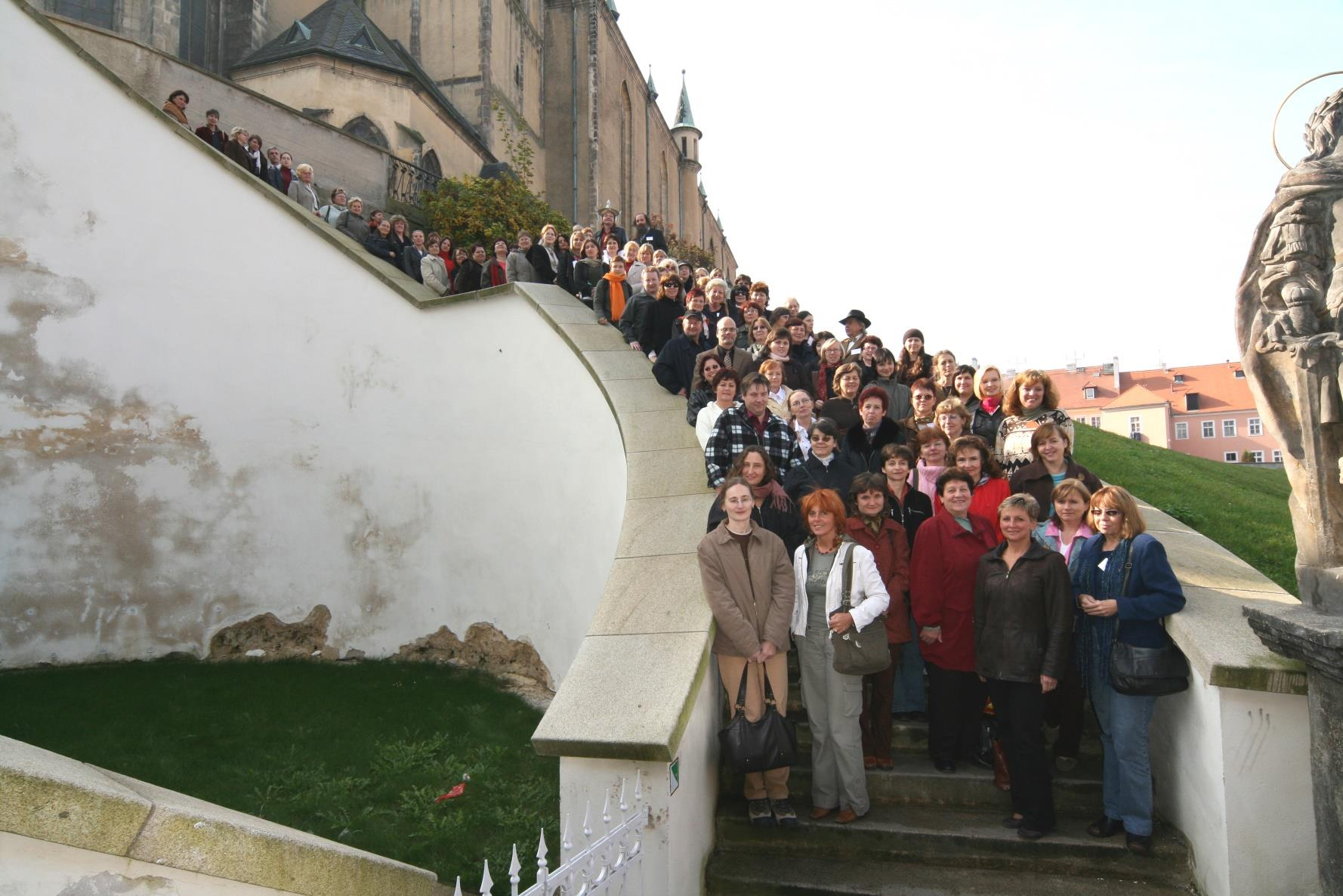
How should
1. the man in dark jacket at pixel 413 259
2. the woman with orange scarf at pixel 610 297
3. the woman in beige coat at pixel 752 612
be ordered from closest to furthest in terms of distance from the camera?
the woman in beige coat at pixel 752 612, the woman with orange scarf at pixel 610 297, the man in dark jacket at pixel 413 259

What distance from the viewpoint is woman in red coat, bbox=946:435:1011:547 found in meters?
5.61

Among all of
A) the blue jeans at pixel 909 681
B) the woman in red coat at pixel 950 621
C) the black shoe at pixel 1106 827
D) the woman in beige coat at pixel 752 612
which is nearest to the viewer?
the black shoe at pixel 1106 827

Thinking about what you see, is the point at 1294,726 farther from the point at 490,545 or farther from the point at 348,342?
the point at 348,342

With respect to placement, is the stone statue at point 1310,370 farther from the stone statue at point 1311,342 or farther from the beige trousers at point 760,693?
the beige trousers at point 760,693

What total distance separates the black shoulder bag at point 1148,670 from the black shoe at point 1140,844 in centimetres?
63

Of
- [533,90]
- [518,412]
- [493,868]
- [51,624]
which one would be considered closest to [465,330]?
[518,412]

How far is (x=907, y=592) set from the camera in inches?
203

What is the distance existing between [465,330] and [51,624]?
483 cm

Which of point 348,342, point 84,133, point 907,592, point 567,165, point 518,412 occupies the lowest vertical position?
point 907,592

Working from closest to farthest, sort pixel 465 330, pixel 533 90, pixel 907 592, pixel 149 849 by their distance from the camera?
pixel 149 849 < pixel 907 592 < pixel 465 330 < pixel 533 90

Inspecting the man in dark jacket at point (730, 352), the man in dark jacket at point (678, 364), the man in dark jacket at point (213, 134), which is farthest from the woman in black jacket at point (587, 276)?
the man in dark jacket at point (213, 134)

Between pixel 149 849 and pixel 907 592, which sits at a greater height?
pixel 907 592

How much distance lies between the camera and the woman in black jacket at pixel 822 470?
5660 millimetres

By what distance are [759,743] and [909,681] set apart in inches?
59.0
